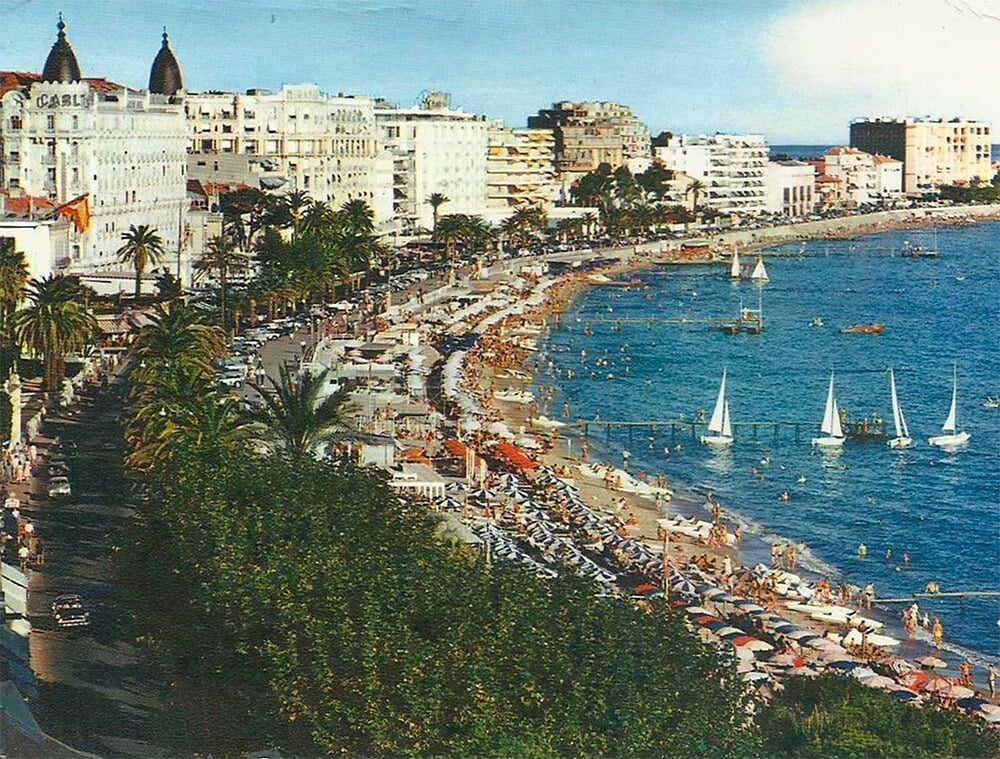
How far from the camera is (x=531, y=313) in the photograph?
38.9m

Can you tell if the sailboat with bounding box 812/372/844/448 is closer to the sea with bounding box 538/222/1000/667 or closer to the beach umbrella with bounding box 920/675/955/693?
the sea with bounding box 538/222/1000/667

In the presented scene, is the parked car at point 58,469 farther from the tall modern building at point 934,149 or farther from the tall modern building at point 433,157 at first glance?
the tall modern building at point 934,149

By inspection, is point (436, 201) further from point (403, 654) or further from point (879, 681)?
point (403, 654)

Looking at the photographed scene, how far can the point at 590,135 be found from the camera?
70.0 meters

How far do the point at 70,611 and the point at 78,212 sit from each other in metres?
11.9

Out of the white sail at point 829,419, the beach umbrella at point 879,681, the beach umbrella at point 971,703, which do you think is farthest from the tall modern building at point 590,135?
the beach umbrella at point 971,703

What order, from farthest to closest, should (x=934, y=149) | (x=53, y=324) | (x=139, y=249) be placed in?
(x=934, y=149)
(x=139, y=249)
(x=53, y=324)

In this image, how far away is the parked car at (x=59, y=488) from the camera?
47.9 ft

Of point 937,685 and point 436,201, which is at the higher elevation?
point 436,201

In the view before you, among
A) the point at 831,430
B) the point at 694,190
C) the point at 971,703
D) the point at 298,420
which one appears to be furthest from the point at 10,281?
the point at 694,190

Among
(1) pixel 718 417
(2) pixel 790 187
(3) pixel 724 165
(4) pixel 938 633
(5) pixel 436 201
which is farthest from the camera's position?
(2) pixel 790 187

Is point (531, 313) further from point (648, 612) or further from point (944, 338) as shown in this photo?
point (648, 612)

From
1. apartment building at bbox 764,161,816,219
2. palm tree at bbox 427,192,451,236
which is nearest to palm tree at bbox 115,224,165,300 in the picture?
palm tree at bbox 427,192,451,236

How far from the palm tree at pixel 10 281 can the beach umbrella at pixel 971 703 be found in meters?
10.2
